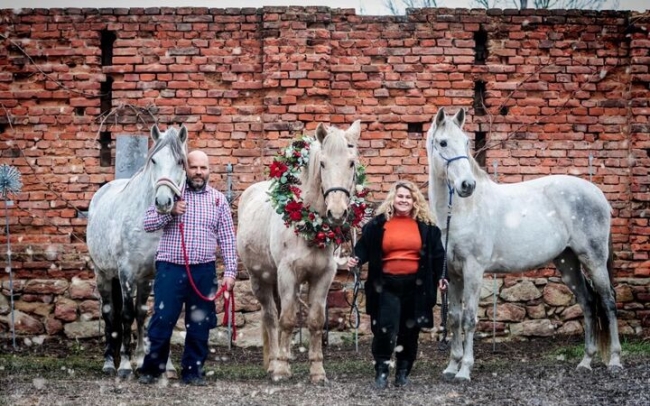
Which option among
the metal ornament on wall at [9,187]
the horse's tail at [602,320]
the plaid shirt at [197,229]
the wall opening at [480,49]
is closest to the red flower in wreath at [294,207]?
the plaid shirt at [197,229]

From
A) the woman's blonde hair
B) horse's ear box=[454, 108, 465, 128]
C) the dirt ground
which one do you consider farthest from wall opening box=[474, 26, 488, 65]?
the woman's blonde hair

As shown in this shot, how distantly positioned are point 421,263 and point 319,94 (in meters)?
4.08

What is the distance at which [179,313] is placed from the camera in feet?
23.1

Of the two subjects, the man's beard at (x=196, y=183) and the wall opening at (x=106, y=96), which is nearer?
the man's beard at (x=196, y=183)

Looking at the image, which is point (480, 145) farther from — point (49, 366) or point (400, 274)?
point (49, 366)

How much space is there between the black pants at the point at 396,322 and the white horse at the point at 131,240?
188 centimetres

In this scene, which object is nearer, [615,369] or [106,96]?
[615,369]

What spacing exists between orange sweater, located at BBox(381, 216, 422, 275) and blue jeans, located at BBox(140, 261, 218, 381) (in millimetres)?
1466

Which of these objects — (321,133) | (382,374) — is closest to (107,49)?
(321,133)

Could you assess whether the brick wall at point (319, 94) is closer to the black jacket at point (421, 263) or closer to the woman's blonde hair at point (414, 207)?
the woman's blonde hair at point (414, 207)

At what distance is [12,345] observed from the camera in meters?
10.3

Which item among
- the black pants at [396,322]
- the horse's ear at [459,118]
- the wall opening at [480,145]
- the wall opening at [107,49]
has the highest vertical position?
the wall opening at [107,49]

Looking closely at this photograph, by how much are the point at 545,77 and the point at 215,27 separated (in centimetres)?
421

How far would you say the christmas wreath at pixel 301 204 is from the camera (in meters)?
7.13
